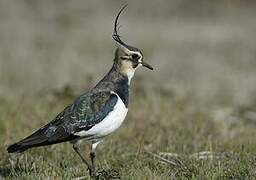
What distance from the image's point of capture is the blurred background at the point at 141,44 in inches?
541

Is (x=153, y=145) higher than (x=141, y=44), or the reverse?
(x=141, y=44)

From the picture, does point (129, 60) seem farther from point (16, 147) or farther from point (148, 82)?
point (148, 82)

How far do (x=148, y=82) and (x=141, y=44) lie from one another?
172 inches

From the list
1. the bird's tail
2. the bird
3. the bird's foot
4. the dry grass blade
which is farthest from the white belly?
the dry grass blade

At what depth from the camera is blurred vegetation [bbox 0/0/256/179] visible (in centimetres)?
734

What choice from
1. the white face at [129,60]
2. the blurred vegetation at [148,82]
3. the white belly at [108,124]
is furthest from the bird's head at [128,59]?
the blurred vegetation at [148,82]

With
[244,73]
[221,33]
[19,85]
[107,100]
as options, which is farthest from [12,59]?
[107,100]

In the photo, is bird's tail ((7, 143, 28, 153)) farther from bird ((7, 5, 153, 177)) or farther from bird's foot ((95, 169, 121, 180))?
bird's foot ((95, 169, 121, 180))

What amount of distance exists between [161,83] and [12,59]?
3.49 m

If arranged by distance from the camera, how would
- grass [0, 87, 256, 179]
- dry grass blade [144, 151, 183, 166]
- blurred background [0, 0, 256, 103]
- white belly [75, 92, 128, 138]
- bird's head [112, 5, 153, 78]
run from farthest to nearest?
1. blurred background [0, 0, 256, 103]
2. dry grass blade [144, 151, 183, 166]
3. bird's head [112, 5, 153, 78]
4. grass [0, 87, 256, 179]
5. white belly [75, 92, 128, 138]

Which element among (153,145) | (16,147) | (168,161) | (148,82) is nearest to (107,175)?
(16,147)

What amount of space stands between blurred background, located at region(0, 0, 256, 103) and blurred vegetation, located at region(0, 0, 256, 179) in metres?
0.03

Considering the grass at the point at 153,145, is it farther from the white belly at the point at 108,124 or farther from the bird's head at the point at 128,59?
the bird's head at the point at 128,59

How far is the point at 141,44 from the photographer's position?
1780 centimetres
